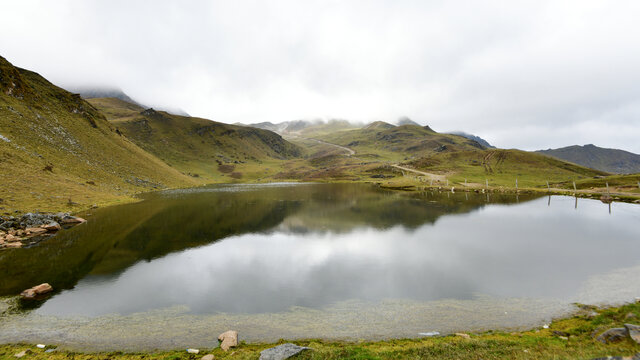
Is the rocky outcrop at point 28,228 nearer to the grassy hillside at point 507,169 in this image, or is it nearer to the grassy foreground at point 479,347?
the grassy foreground at point 479,347

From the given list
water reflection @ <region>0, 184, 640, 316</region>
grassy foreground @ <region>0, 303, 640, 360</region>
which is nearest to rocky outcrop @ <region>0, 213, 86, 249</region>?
water reflection @ <region>0, 184, 640, 316</region>

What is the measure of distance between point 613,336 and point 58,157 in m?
127

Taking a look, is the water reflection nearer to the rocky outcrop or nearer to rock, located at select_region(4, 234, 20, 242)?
the rocky outcrop

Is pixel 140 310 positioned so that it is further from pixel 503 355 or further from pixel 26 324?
pixel 503 355

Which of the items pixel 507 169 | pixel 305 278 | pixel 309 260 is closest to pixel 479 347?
pixel 305 278

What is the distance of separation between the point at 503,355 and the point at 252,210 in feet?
219

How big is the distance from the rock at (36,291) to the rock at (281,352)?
23941 mm

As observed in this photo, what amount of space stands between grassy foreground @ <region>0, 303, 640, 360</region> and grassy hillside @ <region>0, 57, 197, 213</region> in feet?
177

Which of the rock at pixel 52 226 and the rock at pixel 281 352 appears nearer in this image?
the rock at pixel 281 352

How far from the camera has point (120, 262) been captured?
32438 mm

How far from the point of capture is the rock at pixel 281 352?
13.8 m

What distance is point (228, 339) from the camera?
1652cm

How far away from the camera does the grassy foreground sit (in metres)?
12.9

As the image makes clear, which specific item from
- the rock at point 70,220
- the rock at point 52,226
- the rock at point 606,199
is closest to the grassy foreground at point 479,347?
the rock at point 52,226
